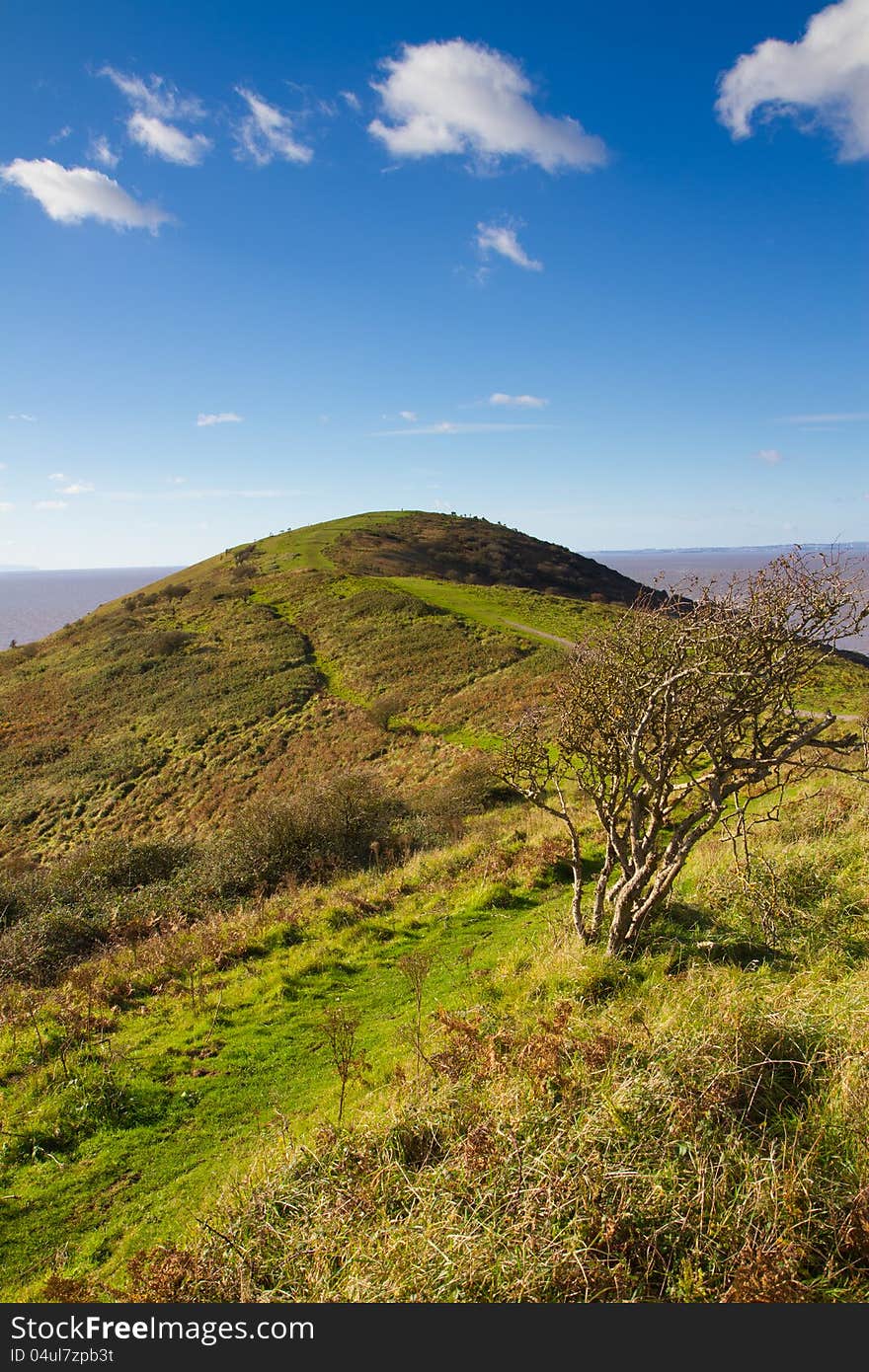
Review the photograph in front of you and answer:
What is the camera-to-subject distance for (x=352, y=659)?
1941 inches

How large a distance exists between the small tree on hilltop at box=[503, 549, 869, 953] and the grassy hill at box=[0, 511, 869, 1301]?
4.37 ft

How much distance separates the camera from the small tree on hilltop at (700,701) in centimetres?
700

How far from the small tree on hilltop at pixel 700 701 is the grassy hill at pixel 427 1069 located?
133cm

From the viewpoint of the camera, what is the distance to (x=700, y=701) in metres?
7.23

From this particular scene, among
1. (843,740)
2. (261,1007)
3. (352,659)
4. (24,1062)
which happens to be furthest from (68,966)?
(352,659)

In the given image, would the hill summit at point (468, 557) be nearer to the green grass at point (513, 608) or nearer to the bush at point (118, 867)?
the green grass at point (513, 608)

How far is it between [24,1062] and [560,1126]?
25.8 feet

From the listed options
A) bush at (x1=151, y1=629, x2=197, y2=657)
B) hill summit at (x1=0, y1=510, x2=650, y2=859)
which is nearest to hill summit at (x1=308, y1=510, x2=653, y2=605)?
hill summit at (x1=0, y1=510, x2=650, y2=859)

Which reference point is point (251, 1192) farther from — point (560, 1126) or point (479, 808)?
point (479, 808)

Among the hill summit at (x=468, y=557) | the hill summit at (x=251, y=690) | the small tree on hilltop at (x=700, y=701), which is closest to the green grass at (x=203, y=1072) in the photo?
the small tree on hilltop at (x=700, y=701)

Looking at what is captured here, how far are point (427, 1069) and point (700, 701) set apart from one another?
4.93 meters

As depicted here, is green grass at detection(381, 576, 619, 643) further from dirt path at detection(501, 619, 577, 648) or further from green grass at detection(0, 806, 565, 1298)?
green grass at detection(0, 806, 565, 1298)

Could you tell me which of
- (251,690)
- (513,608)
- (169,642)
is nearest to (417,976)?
(251,690)

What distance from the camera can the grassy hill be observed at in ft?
13.5
